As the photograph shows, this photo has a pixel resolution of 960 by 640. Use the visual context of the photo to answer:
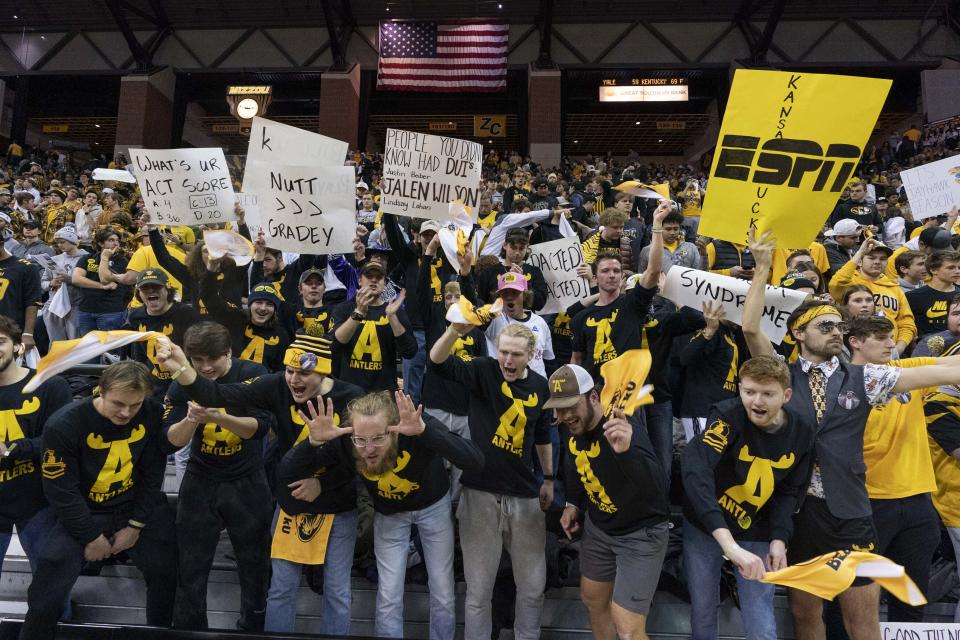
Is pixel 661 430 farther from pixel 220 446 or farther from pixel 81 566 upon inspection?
pixel 81 566

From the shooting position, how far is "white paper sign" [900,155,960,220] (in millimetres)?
7180

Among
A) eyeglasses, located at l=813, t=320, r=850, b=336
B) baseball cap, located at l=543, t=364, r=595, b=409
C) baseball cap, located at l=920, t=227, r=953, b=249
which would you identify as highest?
baseball cap, located at l=920, t=227, r=953, b=249

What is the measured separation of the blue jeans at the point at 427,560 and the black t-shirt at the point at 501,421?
1.17 ft

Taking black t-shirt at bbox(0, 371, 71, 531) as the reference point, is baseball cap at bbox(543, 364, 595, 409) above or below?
above

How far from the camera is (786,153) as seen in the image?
4.20 metres

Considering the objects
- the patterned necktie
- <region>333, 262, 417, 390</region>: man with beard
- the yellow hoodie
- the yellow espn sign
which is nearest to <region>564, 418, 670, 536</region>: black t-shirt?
the patterned necktie

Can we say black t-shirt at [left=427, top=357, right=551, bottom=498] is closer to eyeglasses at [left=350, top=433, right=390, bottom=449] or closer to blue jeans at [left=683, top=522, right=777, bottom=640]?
eyeglasses at [left=350, top=433, right=390, bottom=449]

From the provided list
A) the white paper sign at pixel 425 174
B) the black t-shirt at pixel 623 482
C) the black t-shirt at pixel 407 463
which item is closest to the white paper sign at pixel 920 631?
the black t-shirt at pixel 623 482

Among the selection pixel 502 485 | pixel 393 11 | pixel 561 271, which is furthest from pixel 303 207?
pixel 393 11

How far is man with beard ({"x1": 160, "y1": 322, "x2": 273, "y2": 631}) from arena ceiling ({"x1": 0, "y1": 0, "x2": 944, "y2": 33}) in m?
19.5

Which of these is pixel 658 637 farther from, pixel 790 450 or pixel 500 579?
pixel 790 450

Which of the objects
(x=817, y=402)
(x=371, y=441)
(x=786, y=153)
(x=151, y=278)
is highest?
(x=786, y=153)

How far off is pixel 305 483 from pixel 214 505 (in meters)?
0.67

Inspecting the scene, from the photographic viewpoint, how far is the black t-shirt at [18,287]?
690cm
